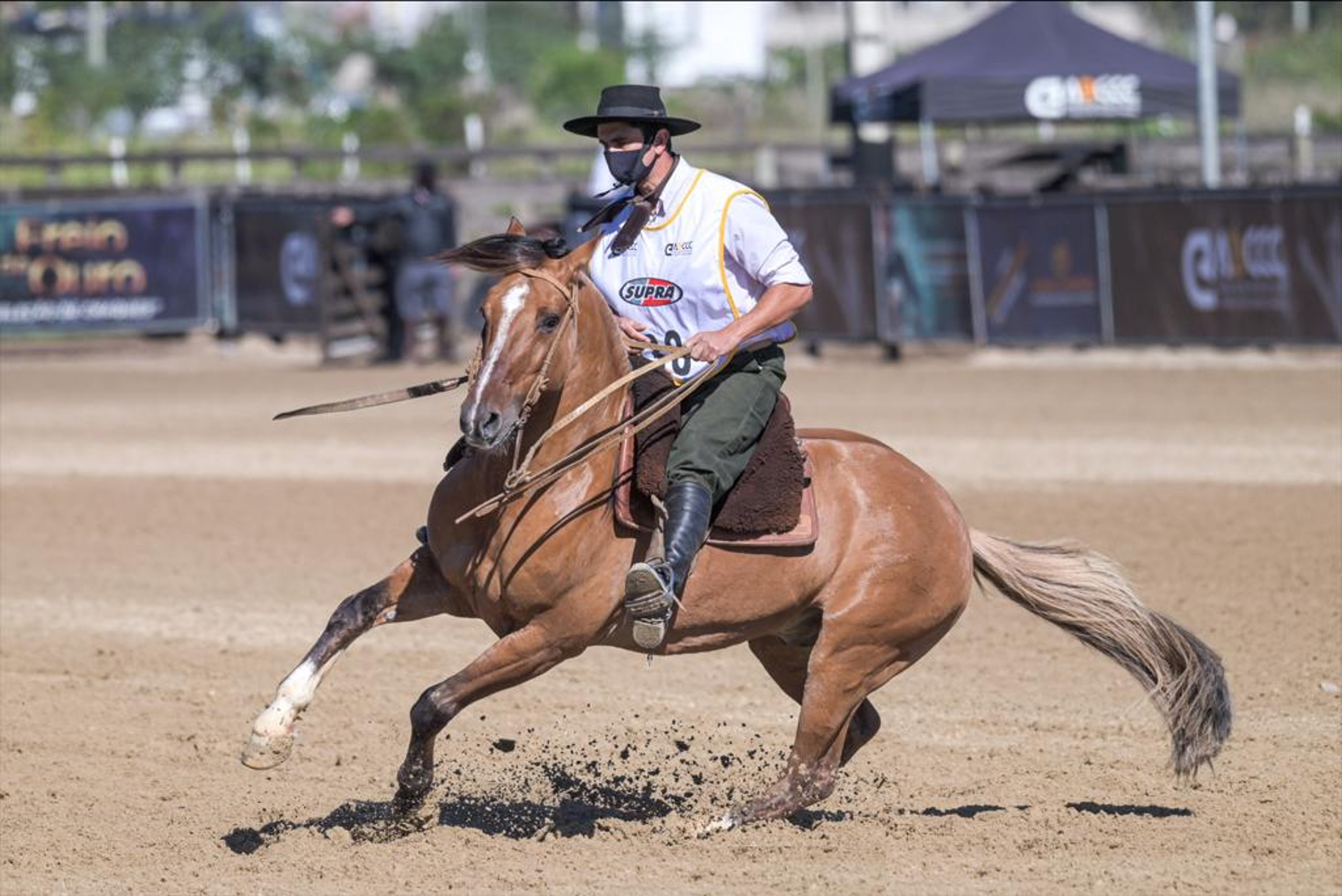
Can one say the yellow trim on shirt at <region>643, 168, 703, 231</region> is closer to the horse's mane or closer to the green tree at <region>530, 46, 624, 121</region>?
the horse's mane

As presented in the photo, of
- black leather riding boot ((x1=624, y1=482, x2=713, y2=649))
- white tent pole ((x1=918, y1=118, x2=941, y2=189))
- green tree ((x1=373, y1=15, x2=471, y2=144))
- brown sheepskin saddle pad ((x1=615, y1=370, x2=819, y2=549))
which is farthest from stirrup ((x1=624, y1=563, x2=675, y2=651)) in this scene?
green tree ((x1=373, y1=15, x2=471, y2=144))

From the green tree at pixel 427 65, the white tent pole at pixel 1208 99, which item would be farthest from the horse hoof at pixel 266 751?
the green tree at pixel 427 65

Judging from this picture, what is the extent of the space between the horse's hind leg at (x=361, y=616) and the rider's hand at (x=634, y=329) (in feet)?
3.13

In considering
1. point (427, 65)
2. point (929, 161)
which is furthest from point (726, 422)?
point (427, 65)

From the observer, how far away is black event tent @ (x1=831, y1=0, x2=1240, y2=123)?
21625mm

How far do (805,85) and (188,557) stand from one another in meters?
45.9

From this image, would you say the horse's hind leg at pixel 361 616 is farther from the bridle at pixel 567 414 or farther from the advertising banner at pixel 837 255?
the advertising banner at pixel 837 255

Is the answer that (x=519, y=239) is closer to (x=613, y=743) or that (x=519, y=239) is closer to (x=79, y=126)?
(x=613, y=743)

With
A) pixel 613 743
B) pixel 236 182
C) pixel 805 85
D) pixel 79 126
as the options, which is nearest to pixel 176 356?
pixel 236 182

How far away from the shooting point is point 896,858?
19.2ft

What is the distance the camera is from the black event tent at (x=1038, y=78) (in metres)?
21.6

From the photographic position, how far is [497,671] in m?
5.76

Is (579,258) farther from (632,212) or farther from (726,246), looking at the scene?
(726,246)

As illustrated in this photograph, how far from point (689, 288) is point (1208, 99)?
15816mm
